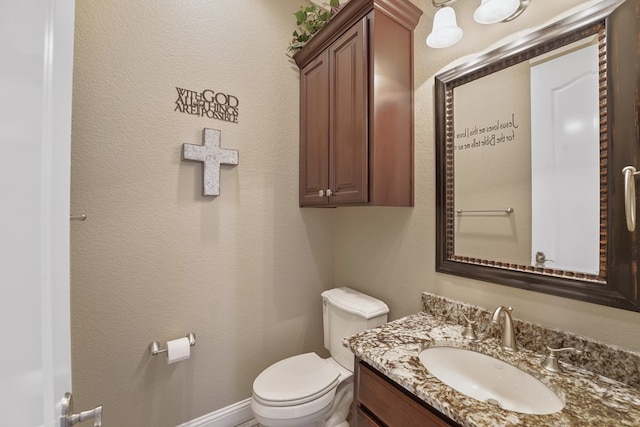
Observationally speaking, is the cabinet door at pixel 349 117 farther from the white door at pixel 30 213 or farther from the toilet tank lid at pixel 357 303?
the white door at pixel 30 213

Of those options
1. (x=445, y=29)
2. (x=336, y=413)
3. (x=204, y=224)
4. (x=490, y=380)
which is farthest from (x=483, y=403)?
(x=204, y=224)

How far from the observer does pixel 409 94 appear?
1.40 metres

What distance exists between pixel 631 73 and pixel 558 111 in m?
0.18

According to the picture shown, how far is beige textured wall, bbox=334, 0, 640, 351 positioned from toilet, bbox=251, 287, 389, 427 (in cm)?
19

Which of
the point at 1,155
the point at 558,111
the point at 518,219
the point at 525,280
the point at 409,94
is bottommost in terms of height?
the point at 525,280

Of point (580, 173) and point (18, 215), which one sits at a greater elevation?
point (580, 173)

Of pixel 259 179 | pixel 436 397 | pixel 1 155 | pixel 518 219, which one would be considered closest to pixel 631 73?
pixel 518 219

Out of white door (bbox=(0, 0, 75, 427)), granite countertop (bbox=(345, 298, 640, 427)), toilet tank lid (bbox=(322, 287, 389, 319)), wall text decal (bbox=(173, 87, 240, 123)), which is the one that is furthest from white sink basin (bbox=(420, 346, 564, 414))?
wall text decal (bbox=(173, 87, 240, 123))

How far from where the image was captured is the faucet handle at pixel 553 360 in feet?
Result: 2.78

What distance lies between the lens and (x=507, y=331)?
3.23 feet

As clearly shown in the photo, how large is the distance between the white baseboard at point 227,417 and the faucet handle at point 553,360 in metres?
1.61

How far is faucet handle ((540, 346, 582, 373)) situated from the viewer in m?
0.85

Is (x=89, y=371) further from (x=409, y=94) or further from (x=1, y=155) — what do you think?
(x=409, y=94)

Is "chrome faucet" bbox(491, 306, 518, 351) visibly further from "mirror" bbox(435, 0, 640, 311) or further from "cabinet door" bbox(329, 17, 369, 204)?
"cabinet door" bbox(329, 17, 369, 204)
